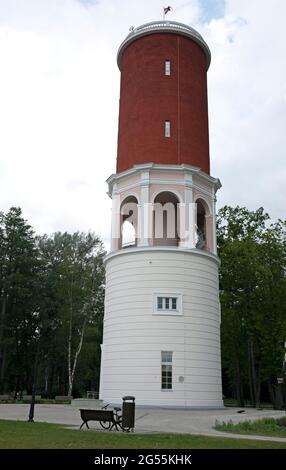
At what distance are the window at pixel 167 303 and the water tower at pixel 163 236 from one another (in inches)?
2.0

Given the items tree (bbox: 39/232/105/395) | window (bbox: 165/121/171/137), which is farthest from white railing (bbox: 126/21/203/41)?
tree (bbox: 39/232/105/395)

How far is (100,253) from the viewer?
5025 cm

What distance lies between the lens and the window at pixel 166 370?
85.8 feet

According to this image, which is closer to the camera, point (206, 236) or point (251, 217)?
point (206, 236)

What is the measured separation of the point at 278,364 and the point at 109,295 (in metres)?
14.0

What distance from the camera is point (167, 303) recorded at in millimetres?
27297

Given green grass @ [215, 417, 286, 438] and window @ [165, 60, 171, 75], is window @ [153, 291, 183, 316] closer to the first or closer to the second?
green grass @ [215, 417, 286, 438]

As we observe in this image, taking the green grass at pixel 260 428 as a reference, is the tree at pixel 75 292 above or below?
above

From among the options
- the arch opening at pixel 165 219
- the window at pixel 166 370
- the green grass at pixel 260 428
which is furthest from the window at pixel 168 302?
the green grass at pixel 260 428

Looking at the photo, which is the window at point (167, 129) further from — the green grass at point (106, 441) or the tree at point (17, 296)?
the tree at point (17, 296)

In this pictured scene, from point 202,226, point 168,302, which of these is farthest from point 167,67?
point 168,302
